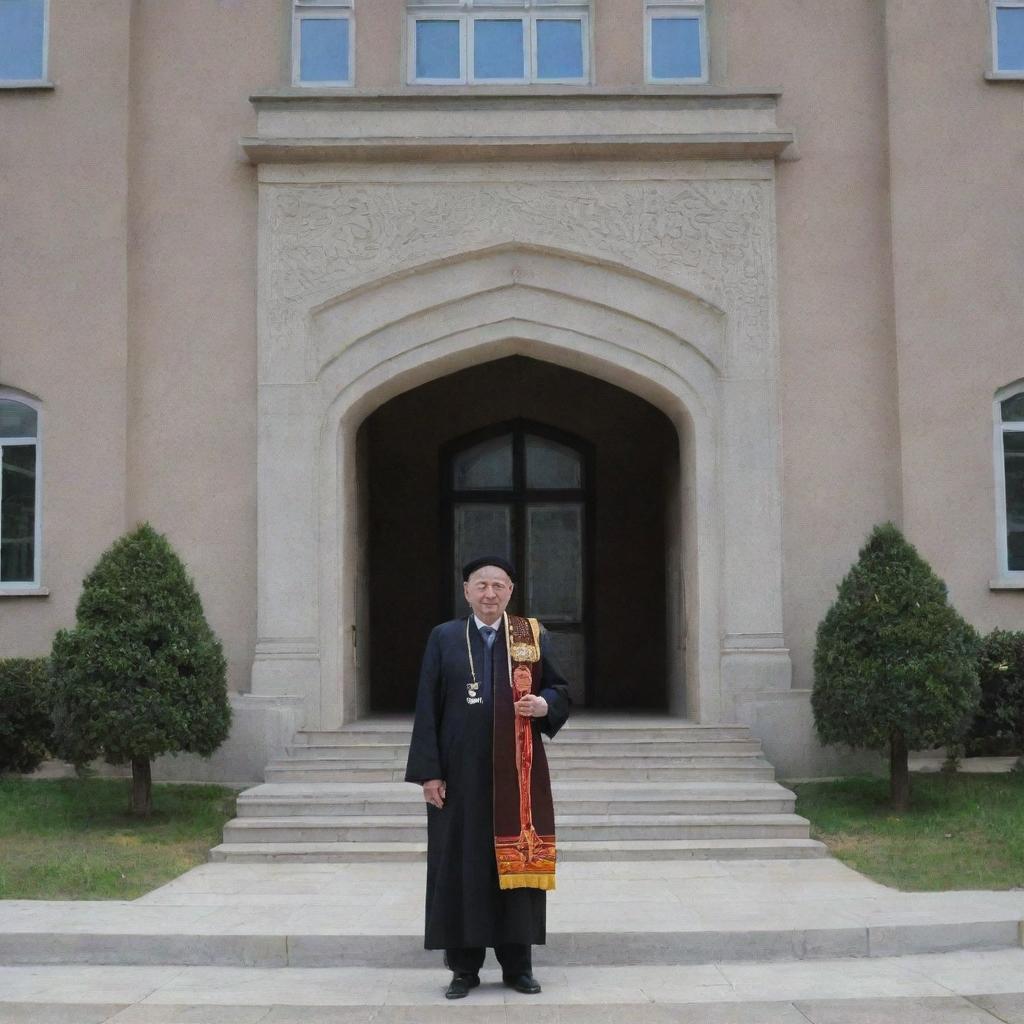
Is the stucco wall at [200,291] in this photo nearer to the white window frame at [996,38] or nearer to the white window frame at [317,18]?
the white window frame at [317,18]

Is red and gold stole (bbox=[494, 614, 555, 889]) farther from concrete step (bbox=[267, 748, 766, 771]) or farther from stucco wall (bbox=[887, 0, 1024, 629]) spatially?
stucco wall (bbox=[887, 0, 1024, 629])

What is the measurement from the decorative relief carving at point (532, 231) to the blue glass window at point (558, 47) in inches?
54.2

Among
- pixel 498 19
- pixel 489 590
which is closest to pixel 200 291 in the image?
pixel 498 19

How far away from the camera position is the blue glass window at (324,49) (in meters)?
13.4

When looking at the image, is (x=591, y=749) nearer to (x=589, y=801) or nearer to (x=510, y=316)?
(x=589, y=801)

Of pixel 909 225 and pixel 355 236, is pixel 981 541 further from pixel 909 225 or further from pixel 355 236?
pixel 355 236

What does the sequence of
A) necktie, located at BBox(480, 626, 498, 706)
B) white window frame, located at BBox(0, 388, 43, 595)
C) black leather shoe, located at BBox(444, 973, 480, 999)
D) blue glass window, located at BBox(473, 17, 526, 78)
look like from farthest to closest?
blue glass window, located at BBox(473, 17, 526, 78) < white window frame, located at BBox(0, 388, 43, 595) < necktie, located at BBox(480, 626, 498, 706) < black leather shoe, located at BBox(444, 973, 480, 999)

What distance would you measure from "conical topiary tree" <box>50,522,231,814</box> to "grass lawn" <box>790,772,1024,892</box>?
4804mm

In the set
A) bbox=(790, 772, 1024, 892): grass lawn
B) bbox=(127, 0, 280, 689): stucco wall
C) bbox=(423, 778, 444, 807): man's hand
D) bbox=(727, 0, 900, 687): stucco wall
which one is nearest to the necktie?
bbox=(423, 778, 444, 807): man's hand

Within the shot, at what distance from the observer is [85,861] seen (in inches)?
373

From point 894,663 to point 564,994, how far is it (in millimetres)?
5113

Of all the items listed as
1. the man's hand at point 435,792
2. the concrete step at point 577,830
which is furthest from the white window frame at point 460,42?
the man's hand at point 435,792

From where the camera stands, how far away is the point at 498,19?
13.7 m

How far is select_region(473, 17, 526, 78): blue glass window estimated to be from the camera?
13.6m
